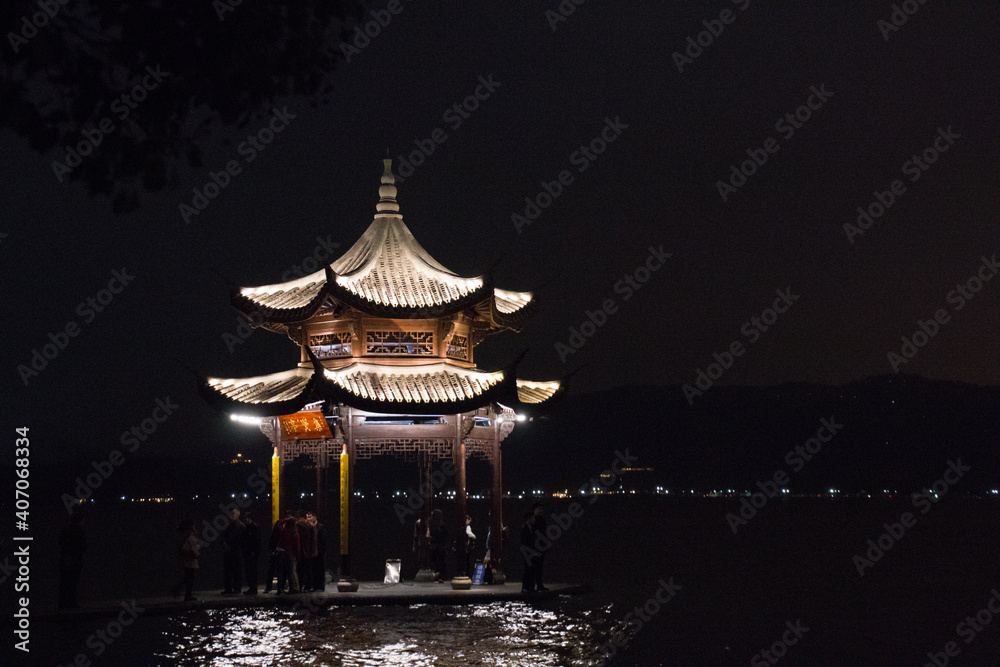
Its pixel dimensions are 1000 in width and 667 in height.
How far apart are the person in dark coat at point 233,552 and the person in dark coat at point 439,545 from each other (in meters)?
4.47

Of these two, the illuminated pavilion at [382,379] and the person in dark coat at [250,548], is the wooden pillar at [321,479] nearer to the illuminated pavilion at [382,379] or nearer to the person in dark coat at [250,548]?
the illuminated pavilion at [382,379]

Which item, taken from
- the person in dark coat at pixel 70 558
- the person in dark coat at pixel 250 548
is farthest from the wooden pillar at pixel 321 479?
the person in dark coat at pixel 70 558

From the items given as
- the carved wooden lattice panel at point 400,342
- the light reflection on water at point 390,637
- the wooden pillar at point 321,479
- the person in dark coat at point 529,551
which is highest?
the carved wooden lattice panel at point 400,342

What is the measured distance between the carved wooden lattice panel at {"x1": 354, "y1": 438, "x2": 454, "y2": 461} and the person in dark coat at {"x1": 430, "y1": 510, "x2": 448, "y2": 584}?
209 centimetres

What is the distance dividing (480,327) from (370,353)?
10.0ft

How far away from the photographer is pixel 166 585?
32094mm

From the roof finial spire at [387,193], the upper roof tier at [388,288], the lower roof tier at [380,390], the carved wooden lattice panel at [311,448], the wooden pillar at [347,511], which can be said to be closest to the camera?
the lower roof tier at [380,390]

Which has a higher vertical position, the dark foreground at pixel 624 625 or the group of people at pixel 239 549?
the group of people at pixel 239 549

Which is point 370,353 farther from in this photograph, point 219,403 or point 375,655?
point 375,655

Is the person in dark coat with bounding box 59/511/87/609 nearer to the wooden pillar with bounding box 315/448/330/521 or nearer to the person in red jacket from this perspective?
the person in red jacket

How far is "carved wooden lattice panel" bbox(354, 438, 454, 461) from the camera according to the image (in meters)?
24.2

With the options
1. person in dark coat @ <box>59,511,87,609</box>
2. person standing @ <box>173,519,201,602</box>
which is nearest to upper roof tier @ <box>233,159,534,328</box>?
person standing @ <box>173,519,201,602</box>

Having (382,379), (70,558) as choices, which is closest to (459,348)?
(382,379)

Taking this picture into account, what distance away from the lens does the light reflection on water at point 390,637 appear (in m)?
15.1
